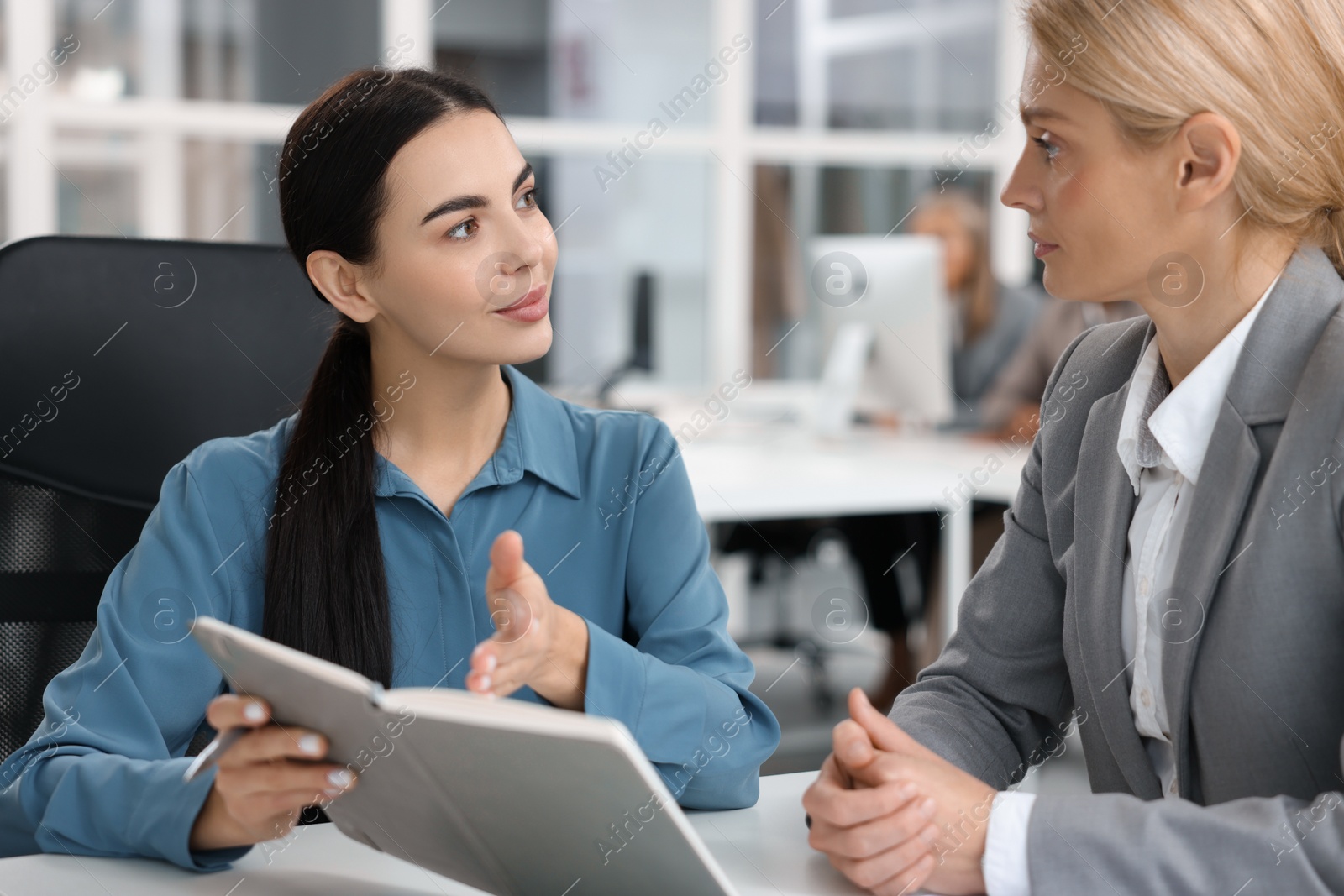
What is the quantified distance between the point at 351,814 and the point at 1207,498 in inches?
27.8

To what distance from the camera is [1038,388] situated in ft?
12.4

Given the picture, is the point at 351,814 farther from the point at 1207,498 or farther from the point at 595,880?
the point at 1207,498

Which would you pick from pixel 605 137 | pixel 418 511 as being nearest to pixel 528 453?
pixel 418 511

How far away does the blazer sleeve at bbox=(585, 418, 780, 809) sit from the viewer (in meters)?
1.09

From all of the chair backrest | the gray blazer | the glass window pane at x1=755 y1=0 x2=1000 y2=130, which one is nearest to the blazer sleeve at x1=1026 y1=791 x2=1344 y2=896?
the gray blazer

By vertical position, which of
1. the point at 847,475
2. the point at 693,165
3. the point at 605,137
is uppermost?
the point at 605,137

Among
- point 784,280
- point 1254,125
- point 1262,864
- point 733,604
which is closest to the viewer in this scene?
point 1262,864

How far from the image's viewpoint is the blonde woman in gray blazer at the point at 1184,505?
2.90ft

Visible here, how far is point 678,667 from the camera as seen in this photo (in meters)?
1.16

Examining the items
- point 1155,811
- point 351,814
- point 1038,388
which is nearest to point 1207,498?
point 1155,811

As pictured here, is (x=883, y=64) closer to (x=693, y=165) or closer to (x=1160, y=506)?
(x=693, y=165)

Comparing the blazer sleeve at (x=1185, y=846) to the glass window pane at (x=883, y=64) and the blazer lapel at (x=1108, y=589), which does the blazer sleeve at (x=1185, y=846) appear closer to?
the blazer lapel at (x=1108, y=589)

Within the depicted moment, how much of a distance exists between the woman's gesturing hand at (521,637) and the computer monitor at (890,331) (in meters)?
2.71

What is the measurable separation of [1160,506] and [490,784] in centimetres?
65
